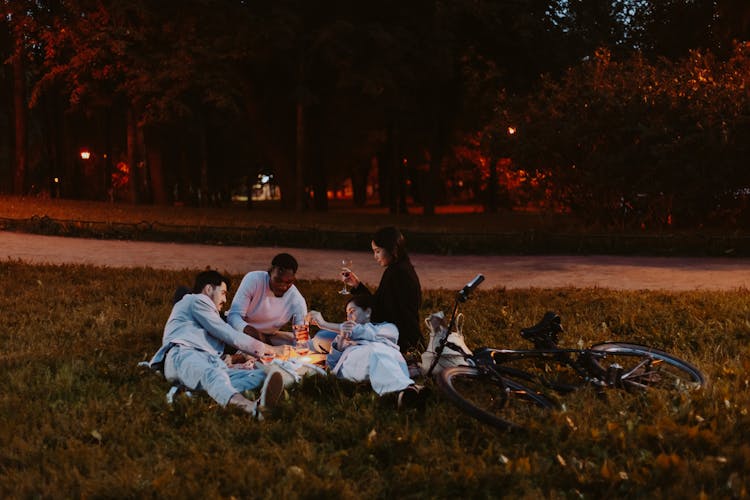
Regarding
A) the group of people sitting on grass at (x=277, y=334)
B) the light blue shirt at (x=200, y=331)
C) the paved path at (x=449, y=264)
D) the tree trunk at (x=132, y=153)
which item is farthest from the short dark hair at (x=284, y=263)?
the tree trunk at (x=132, y=153)

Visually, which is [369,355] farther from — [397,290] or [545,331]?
[545,331]

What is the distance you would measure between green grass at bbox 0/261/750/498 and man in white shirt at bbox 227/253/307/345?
3.36ft

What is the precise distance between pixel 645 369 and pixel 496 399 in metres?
1.42

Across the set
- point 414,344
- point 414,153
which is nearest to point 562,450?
point 414,344

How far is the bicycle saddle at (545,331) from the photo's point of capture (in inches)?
267

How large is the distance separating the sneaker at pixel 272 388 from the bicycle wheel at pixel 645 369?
237 centimetres

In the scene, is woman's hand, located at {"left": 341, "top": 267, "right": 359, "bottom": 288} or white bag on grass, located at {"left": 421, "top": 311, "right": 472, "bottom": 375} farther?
woman's hand, located at {"left": 341, "top": 267, "right": 359, "bottom": 288}

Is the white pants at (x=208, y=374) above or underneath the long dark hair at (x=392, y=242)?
underneath

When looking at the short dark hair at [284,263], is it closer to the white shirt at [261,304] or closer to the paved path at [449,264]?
the white shirt at [261,304]

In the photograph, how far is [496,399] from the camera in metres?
5.98

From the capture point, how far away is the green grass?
470cm

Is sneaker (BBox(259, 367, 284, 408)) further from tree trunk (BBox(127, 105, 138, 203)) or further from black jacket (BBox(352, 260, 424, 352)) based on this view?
tree trunk (BBox(127, 105, 138, 203))

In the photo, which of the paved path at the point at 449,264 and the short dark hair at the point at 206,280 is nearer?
the short dark hair at the point at 206,280

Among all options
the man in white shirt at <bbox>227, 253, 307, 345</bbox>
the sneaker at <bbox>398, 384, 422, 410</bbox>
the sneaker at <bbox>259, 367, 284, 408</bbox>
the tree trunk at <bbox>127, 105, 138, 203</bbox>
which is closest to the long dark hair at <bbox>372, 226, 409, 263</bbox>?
the man in white shirt at <bbox>227, 253, 307, 345</bbox>
